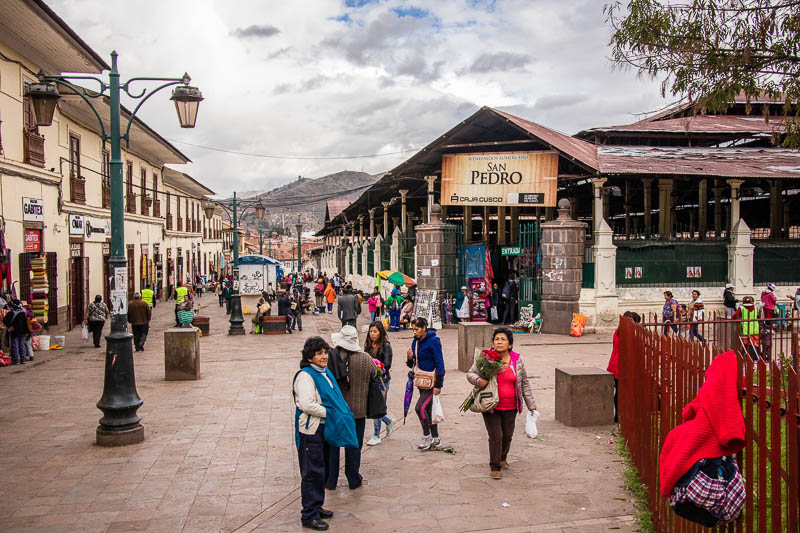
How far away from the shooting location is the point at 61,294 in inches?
793

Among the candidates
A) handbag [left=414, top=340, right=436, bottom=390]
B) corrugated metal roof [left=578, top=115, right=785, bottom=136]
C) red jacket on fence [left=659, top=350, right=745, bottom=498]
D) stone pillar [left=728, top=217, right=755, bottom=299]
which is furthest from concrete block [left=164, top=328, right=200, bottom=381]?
corrugated metal roof [left=578, top=115, right=785, bottom=136]

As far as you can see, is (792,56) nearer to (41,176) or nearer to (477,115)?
(477,115)

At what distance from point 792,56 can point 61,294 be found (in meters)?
19.4

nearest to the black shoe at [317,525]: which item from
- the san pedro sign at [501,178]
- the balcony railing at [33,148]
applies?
the san pedro sign at [501,178]

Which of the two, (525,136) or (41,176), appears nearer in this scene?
(41,176)

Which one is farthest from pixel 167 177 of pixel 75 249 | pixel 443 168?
pixel 443 168

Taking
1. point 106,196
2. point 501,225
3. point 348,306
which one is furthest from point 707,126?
point 106,196

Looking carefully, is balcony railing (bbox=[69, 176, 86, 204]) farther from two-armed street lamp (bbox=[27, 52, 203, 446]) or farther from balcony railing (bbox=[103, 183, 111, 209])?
two-armed street lamp (bbox=[27, 52, 203, 446])

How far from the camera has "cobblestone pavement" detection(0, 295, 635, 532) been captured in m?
5.61

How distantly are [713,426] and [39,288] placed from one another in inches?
684

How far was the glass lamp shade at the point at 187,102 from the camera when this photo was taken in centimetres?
903

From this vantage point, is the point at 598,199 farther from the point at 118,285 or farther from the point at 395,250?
the point at 118,285

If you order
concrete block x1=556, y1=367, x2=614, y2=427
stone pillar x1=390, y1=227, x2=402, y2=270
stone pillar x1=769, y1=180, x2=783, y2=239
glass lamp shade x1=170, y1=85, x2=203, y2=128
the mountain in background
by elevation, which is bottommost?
concrete block x1=556, y1=367, x2=614, y2=427

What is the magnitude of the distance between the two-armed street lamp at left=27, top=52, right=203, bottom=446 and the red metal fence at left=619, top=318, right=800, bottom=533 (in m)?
5.67
